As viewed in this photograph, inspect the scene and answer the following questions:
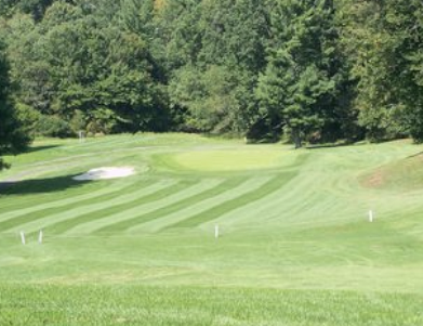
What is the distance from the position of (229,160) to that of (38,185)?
51.1 ft

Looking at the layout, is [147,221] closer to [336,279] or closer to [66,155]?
[336,279]

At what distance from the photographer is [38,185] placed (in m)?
48.4

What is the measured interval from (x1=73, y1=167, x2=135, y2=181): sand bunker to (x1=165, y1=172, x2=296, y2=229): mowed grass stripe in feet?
38.0

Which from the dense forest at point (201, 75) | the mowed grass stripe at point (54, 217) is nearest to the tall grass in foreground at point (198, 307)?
the mowed grass stripe at point (54, 217)

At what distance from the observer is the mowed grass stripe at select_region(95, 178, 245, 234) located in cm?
3067

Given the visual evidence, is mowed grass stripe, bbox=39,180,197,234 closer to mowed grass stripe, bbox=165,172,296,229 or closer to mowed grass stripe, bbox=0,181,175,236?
mowed grass stripe, bbox=0,181,175,236

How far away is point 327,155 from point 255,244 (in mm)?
32469

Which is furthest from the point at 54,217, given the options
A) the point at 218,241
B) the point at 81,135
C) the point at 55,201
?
the point at 81,135

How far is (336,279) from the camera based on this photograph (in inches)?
631

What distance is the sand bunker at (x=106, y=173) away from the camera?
5003 cm

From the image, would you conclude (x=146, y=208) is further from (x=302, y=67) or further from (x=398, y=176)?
(x=302, y=67)

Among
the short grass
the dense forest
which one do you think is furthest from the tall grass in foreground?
the dense forest

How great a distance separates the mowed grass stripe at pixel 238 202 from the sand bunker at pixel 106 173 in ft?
38.0

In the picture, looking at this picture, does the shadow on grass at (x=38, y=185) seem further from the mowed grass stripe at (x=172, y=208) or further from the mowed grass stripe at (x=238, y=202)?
the mowed grass stripe at (x=238, y=202)
